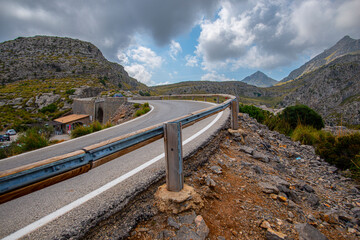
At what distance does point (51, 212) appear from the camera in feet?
6.84

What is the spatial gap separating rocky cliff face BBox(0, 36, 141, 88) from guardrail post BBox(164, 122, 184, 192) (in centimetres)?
7458

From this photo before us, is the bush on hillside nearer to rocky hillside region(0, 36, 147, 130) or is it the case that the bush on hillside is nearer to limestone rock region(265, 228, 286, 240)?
limestone rock region(265, 228, 286, 240)

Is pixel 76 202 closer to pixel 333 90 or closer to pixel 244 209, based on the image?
pixel 244 209

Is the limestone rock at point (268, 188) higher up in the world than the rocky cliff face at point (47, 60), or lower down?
lower down

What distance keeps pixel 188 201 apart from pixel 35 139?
7.49 metres

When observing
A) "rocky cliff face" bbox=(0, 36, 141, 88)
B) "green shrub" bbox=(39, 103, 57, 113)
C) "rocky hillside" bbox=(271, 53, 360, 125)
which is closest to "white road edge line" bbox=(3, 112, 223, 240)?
"green shrub" bbox=(39, 103, 57, 113)

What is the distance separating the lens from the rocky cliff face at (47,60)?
65.4 m

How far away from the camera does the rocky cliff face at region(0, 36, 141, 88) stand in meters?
65.4

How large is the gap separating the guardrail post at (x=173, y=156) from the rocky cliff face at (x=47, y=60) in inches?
2936

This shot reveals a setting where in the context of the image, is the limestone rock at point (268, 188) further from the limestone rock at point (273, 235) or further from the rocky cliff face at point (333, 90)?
the rocky cliff face at point (333, 90)

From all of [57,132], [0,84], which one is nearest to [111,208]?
[57,132]

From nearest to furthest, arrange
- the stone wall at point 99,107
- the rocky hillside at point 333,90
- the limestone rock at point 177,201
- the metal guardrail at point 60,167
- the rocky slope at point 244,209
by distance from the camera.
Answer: the metal guardrail at point 60,167 < the rocky slope at point 244,209 < the limestone rock at point 177,201 < the stone wall at point 99,107 < the rocky hillside at point 333,90

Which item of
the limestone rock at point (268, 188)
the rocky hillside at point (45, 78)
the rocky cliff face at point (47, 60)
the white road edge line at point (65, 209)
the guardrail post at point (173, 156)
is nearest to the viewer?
the white road edge line at point (65, 209)

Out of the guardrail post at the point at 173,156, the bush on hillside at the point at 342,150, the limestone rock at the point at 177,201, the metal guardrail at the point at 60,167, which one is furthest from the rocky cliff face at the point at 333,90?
the metal guardrail at the point at 60,167
